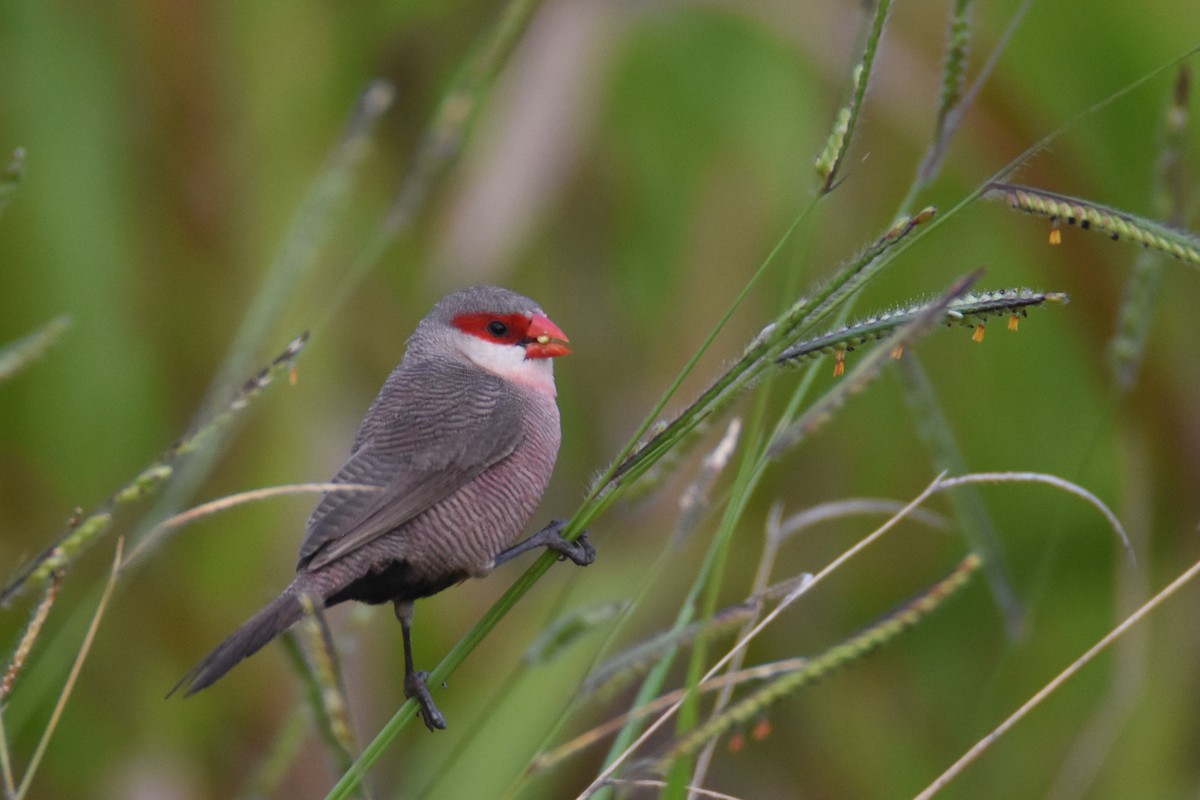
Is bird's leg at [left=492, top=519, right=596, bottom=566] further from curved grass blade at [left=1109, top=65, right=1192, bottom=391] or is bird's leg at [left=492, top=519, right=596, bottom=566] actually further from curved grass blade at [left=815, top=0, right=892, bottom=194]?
curved grass blade at [left=1109, top=65, right=1192, bottom=391]

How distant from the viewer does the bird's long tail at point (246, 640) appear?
4.26ft

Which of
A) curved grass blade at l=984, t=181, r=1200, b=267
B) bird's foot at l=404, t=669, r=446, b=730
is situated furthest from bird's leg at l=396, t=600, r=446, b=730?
curved grass blade at l=984, t=181, r=1200, b=267

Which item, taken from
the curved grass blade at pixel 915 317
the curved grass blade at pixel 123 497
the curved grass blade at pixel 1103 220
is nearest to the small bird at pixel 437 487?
the curved grass blade at pixel 123 497

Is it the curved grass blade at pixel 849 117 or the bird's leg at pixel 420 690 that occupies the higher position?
the curved grass blade at pixel 849 117

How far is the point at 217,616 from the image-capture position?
9.39 ft

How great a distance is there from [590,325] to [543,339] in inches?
45.8

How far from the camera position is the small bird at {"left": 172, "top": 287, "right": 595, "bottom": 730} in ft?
5.56

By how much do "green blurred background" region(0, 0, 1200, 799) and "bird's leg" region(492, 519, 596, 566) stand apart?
2.34 feet

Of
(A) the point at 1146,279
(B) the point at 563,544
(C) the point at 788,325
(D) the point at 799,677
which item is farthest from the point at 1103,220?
(B) the point at 563,544

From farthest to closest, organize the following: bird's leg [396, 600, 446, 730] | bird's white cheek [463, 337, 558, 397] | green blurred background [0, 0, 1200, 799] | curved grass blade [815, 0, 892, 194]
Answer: green blurred background [0, 0, 1200, 799], bird's white cheek [463, 337, 558, 397], bird's leg [396, 600, 446, 730], curved grass blade [815, 0, 892, 194]

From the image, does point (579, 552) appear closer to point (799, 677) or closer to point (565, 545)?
point (565, 545)

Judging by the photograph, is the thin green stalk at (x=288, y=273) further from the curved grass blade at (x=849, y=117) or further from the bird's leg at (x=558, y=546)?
the curved grass blade at (x=849, y=117)

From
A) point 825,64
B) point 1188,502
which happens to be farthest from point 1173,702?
point 825,64

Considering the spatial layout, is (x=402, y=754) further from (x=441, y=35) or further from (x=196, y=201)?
(x=441, y=35)
